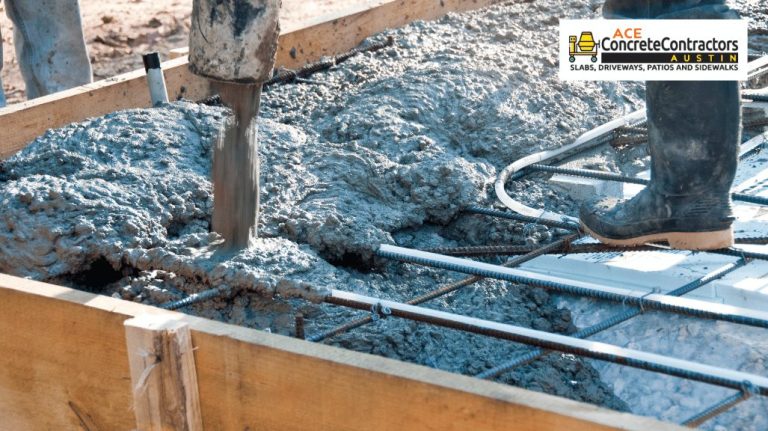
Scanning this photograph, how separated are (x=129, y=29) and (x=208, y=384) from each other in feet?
19.9

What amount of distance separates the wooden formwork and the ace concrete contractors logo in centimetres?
109

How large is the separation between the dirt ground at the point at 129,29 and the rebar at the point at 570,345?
481cm

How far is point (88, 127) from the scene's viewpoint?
11.3 ft

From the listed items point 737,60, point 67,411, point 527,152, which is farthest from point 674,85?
point 67,411

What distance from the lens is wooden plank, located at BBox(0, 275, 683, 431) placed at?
1.97 metres

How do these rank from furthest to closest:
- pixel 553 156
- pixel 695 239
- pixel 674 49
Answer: pixel 553 156
pixel 674 49
pixel 695 239

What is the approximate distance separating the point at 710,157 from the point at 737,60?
1.63 feet

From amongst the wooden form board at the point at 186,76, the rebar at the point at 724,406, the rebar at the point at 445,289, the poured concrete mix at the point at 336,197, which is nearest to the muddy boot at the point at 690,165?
the rebar at the point at 445,289

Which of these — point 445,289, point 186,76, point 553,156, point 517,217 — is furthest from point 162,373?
point 186,76

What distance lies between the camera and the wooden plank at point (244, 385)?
1.97m

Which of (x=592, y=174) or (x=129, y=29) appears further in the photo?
(x=129, y=29)

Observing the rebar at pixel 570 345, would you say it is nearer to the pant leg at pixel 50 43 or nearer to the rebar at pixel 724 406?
the rebar at pixel 724 406

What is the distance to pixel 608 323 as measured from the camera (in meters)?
2.59

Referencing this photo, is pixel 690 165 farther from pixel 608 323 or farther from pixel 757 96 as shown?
pixel 757 96
